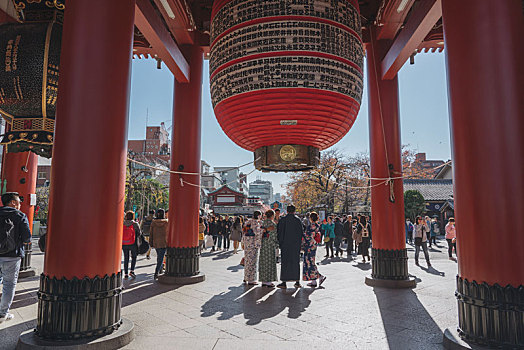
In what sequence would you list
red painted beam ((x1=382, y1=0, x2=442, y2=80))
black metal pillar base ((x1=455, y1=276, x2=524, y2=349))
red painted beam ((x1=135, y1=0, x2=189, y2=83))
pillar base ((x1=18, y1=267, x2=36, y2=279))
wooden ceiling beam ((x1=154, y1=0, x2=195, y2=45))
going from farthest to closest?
1. pillar base ((x1=18, y1=267, x2=36, y2=279))
2. wooden ceiling beam ((x1=154, y1=0, x2=195, y2=45))
3. red painted beam ((x1=135, y1=0, x2=189, y2=83))
4. red painted beam ((x1=382, y1=0, x2=442, y2=80))
5. black metal pillar base ((x1=455, y1=276, x2=524, y2=349))

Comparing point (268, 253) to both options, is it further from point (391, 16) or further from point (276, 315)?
point (391, 16)

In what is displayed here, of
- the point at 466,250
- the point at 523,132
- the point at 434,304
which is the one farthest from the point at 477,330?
the point at 434,304

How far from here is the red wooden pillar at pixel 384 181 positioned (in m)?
6.78

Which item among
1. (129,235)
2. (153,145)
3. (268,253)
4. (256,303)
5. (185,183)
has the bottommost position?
(256,303)

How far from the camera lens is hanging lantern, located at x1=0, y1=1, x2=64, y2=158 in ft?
12.0

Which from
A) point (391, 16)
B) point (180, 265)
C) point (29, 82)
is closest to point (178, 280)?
point (180, 265)

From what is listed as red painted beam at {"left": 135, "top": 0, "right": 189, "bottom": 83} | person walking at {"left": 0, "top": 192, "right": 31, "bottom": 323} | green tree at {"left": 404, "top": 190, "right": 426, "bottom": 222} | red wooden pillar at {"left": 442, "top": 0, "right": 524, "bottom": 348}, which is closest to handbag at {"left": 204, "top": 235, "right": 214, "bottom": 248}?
red painted beam at {"left": 135, "top": 0, "right": 189, "bottom": 83}

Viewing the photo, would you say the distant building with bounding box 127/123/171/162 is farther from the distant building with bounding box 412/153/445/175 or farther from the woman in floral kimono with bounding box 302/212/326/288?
the woman in floral kimono with bounding box 302/212/326/288

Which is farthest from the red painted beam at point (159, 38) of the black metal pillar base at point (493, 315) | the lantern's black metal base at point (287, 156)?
the black metal pillar base at point (493, 315)

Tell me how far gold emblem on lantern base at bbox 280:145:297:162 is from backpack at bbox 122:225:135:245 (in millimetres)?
5024

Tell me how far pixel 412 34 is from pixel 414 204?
2209 cm

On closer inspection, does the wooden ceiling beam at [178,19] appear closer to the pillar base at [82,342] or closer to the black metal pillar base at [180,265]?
the black metal pillar base at [180,265]

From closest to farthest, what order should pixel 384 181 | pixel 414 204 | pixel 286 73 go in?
pixel 286 73 → pixel 384 181 → pixel 414 204

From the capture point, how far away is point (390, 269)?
6.76 metres
